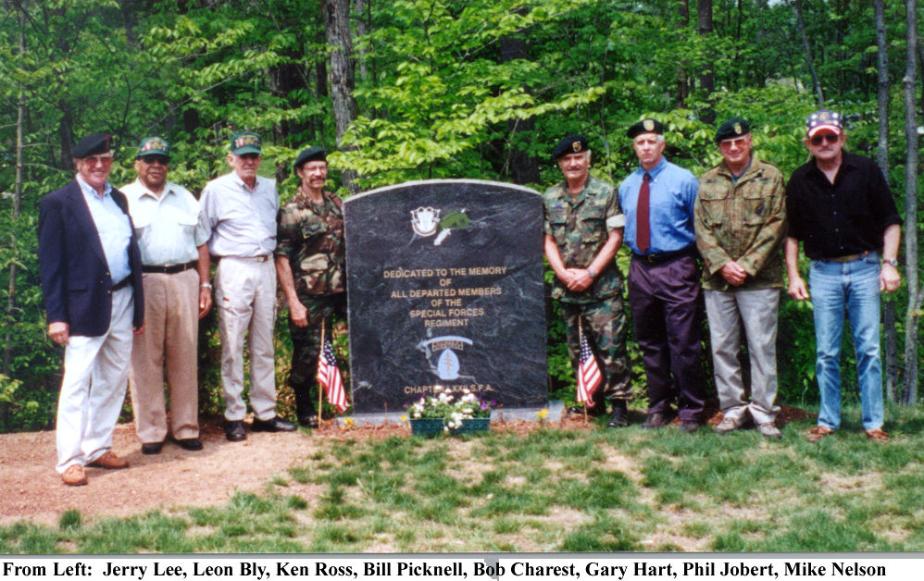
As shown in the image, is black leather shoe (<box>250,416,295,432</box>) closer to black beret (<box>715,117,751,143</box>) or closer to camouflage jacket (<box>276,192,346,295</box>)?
camouflage jacket (<box>276,192,346,295</box>)

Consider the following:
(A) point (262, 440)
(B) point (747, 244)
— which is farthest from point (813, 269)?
(A) point (262, 440)

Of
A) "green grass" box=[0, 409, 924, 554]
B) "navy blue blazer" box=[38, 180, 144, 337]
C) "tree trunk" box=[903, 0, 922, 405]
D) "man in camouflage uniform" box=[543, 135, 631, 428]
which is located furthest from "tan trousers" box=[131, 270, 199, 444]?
"tree trunk" box=[903, 0, 922, 405]

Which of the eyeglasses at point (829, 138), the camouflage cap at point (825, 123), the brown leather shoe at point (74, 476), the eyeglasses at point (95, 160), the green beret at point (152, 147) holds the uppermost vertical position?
the green beret at point (152, 147)

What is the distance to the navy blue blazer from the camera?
5434 millimetres

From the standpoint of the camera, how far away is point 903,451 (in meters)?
5.47

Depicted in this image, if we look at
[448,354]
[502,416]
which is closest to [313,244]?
[448,354]

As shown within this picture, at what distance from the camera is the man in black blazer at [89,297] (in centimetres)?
545

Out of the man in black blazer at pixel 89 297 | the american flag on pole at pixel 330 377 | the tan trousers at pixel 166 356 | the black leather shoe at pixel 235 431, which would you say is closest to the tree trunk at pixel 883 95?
the american flag on pole at pixel 330 377

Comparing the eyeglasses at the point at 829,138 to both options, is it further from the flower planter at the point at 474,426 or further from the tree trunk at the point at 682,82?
the tree trunk at the point at 682,82

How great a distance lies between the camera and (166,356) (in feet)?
20.5

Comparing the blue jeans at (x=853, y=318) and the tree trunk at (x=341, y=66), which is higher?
the tree trunk at (x=341, y=66)

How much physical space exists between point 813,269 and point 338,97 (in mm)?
5849

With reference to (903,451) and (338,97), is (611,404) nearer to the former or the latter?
(903,451)

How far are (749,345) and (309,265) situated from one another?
3.21m
